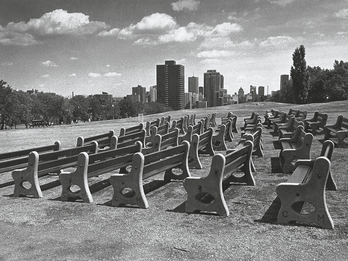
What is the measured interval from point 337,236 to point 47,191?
534 cm

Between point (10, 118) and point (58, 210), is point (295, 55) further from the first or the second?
point (58, 210)

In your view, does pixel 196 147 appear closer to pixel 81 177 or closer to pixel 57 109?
pixel 81 177

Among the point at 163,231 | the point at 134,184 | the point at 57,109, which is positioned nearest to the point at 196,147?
the point at 134,184

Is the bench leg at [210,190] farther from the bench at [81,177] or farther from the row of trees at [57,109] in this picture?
the row of trees at [57,109]

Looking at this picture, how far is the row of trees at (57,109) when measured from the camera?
72.1m

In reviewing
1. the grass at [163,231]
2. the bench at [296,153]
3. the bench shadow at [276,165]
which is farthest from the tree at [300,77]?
the grass at [163,231]

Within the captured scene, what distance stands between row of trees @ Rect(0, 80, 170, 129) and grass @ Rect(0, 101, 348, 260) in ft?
213

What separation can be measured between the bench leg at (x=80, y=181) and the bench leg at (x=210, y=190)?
1.82 m

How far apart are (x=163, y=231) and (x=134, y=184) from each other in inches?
49.2

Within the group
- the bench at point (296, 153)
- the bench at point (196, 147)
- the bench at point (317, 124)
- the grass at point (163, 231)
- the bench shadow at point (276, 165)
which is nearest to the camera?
the grass at point (163, 231)

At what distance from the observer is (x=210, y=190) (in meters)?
5.23

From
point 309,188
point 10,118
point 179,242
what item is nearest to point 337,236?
point 309,188

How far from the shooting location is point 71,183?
609cm

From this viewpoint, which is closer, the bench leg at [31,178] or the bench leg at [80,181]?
the bench leg at [80,181]
